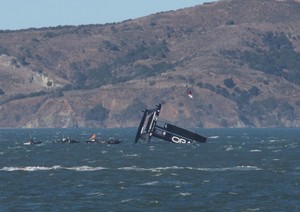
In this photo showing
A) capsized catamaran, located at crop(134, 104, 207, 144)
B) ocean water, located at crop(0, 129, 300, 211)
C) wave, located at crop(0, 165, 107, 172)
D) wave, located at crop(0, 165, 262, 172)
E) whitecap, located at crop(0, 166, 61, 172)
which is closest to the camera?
ocean water, located at crop(0, 129, 300, 211)

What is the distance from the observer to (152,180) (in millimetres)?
97688

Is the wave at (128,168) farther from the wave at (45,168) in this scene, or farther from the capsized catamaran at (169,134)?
the capsized catamaran at (169,134)

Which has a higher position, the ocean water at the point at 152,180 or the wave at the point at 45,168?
the ocean water at the point at 152,180

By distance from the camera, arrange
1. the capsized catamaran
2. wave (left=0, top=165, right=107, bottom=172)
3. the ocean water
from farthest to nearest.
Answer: the capsized catamaran, wave (left=0, top=165, right=107, bottom=172), the ocean water

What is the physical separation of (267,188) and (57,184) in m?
16.7

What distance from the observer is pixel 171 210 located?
75.8m

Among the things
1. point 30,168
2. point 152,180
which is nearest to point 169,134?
point 30,168

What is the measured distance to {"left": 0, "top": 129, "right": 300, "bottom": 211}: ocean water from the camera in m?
79.3

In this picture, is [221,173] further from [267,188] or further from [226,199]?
[226,199]

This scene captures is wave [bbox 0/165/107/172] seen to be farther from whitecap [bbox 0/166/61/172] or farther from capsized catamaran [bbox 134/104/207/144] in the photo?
capsized catamaran [bbox 134/104/207/144]

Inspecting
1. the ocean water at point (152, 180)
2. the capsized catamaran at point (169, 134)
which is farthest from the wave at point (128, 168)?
the capsized catamaran at point (169, 134)

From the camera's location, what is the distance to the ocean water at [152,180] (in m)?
79.3

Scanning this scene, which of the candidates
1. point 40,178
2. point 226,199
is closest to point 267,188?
point 226,199

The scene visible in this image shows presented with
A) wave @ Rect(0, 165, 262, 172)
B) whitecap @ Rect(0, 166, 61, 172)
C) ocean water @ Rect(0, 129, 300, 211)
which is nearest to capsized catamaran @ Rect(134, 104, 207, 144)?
ocean water @ Rect(0, 129, 300, 211)
